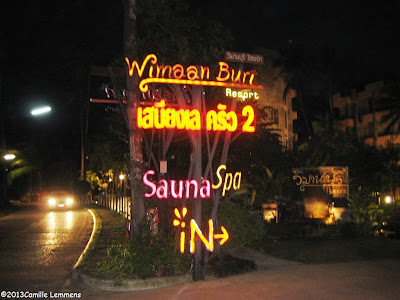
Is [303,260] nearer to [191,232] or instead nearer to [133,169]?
[191,232]

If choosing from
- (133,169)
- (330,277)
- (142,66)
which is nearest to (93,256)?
(133,169)

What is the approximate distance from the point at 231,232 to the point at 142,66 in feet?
13.9

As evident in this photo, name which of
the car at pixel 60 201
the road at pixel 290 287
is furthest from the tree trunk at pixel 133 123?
the car at pixel 60 201

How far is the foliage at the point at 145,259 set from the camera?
9.09 metres

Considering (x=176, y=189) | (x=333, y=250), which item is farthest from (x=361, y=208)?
(x=176, y=189)

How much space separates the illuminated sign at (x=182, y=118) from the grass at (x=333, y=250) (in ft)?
13.8

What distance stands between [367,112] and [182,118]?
154ft

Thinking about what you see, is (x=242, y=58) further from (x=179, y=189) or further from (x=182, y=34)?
(x=179, y=189)

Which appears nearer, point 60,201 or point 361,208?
point 361,208

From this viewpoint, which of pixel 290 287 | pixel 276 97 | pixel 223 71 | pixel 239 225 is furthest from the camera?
pixel 276 97

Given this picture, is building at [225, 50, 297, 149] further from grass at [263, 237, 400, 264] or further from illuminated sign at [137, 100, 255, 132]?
illuminated sign at [137, 100, 255, 132]

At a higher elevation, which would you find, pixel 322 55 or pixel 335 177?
pixel 322 55

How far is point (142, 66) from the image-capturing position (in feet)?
32.5

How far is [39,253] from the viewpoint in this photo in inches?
520
